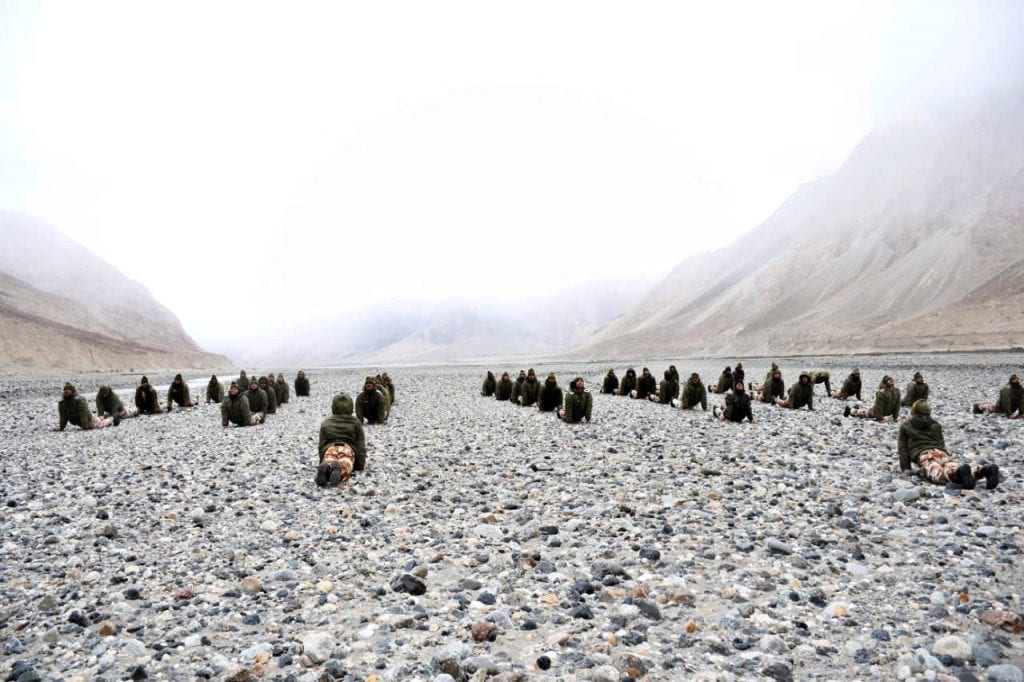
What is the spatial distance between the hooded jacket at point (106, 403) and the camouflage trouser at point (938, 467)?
2426 cm

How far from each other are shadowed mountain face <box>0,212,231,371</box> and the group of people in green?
73669 millimetres

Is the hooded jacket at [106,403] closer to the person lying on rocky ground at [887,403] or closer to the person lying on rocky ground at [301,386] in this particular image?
the person lying on rocky ground at [301,386]

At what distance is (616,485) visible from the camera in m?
11.1

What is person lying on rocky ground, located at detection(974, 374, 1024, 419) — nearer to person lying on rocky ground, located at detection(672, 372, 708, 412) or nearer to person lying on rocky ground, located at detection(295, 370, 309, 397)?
person lying on rocky ground, located at detection(672, 372, 708, 412)

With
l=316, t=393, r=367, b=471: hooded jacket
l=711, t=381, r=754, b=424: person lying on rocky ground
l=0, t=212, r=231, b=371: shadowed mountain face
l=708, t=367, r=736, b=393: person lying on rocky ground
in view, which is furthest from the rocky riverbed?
l=0, t=212, r=231, b=371: shadowed mountain face

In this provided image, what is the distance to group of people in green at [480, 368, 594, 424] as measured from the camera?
781 inches

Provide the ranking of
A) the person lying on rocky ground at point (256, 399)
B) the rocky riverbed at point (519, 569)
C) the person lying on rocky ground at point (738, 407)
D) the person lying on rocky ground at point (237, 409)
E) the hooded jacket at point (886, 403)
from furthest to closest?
the person lying on rocky ground at point (256, 399) → the person lying on rocky ground at point (237, 409) → the person lying on rocky ground at point (738, 407) → the hooded jacket at point (886, 403) → the rocky riverbed at point (519, 569)

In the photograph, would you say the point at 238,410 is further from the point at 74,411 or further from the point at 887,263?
the point at 887,263

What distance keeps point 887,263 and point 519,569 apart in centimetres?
11700

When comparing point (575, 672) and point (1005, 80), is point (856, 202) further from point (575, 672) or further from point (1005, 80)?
point (575, 672)

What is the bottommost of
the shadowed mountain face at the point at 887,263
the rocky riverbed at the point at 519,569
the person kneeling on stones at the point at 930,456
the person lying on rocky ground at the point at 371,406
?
the rocky riverbed at the point at 519,569

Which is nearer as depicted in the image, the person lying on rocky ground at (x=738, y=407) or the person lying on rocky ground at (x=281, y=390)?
the person lying on rocky ground at (x=738, y=407)

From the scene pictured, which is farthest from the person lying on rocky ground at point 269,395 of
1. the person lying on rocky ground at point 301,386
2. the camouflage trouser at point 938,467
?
the camouflage trouser at point 938,467

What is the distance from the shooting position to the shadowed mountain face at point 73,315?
275 ft
